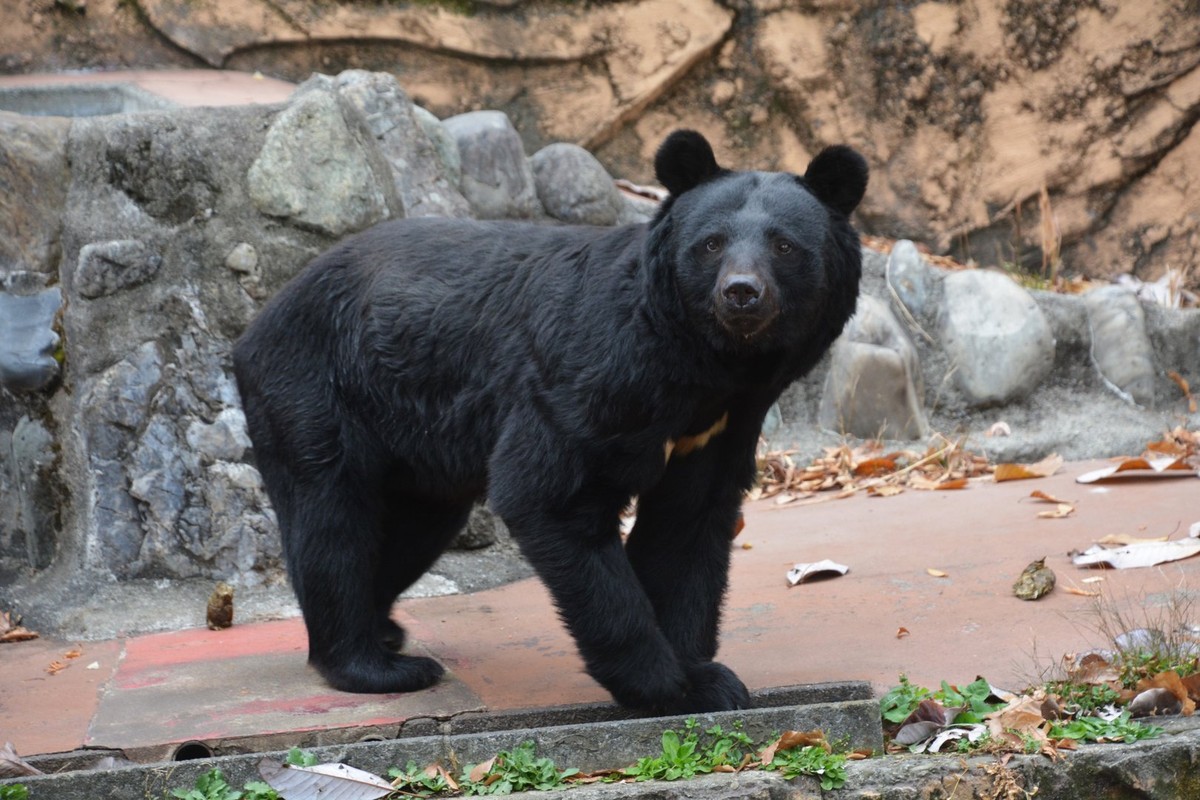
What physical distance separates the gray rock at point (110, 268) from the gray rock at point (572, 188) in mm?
3226

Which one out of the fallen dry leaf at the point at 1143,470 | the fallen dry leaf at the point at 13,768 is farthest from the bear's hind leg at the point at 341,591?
the fallen dry leaf at the point at 1143,470

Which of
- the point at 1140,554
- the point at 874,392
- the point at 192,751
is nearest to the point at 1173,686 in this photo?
the point at 1140,554

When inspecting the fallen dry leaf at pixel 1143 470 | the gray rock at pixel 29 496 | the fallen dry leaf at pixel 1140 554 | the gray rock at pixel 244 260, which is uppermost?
the gray rock at pixel 244 260

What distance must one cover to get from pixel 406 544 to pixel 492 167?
379 cm

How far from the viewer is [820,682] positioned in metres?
3.63

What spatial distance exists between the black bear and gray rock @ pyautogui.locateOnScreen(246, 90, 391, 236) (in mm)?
1115

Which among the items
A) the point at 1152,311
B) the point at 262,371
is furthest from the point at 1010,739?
the point at 1152,311

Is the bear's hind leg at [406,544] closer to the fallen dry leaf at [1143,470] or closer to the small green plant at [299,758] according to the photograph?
the small green plant at [299,758]

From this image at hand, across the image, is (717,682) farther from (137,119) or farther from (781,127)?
(781,127)

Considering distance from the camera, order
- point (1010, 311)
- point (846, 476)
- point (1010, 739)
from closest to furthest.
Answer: point (1010, 739) → point (846, 476) → point (1010, 311)

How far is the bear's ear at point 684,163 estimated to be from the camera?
11.9 feet

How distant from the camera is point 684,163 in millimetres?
3682

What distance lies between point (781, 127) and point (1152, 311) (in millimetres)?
2659

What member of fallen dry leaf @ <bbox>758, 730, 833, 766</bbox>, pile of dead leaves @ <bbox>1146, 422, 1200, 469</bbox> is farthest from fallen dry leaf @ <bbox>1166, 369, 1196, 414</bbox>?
fallen dry leaf @ <bbox>758, 730, 833, 766</bbox>
